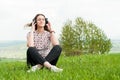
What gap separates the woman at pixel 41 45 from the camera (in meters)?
11.4

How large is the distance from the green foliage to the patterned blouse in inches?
2570

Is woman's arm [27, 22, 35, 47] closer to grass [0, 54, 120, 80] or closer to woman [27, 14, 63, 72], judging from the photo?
woman [27, 14, 63, 72]

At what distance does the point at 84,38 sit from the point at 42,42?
2835 inches

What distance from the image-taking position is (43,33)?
1249 cm

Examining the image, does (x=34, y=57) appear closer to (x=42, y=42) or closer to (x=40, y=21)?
(x=42, y=42)

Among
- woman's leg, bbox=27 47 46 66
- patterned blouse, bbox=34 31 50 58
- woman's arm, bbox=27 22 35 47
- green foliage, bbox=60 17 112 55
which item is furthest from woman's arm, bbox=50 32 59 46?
green foliage, bbox=60 17 112 55

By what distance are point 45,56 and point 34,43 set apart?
2.08 ft

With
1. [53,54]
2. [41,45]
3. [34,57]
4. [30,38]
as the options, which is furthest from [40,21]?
[34,57]

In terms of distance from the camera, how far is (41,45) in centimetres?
1234

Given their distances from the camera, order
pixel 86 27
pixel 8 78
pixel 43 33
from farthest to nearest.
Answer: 1. pixel 86 27
2. pixel 43 33
3. pixel 8 78

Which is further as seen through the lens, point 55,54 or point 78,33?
point 78,33

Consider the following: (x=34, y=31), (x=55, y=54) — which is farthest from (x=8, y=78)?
(x=34, y=31)

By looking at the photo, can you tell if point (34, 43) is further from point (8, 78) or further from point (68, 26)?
point (68, 26)

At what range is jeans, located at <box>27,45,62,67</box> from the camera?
11359mm
